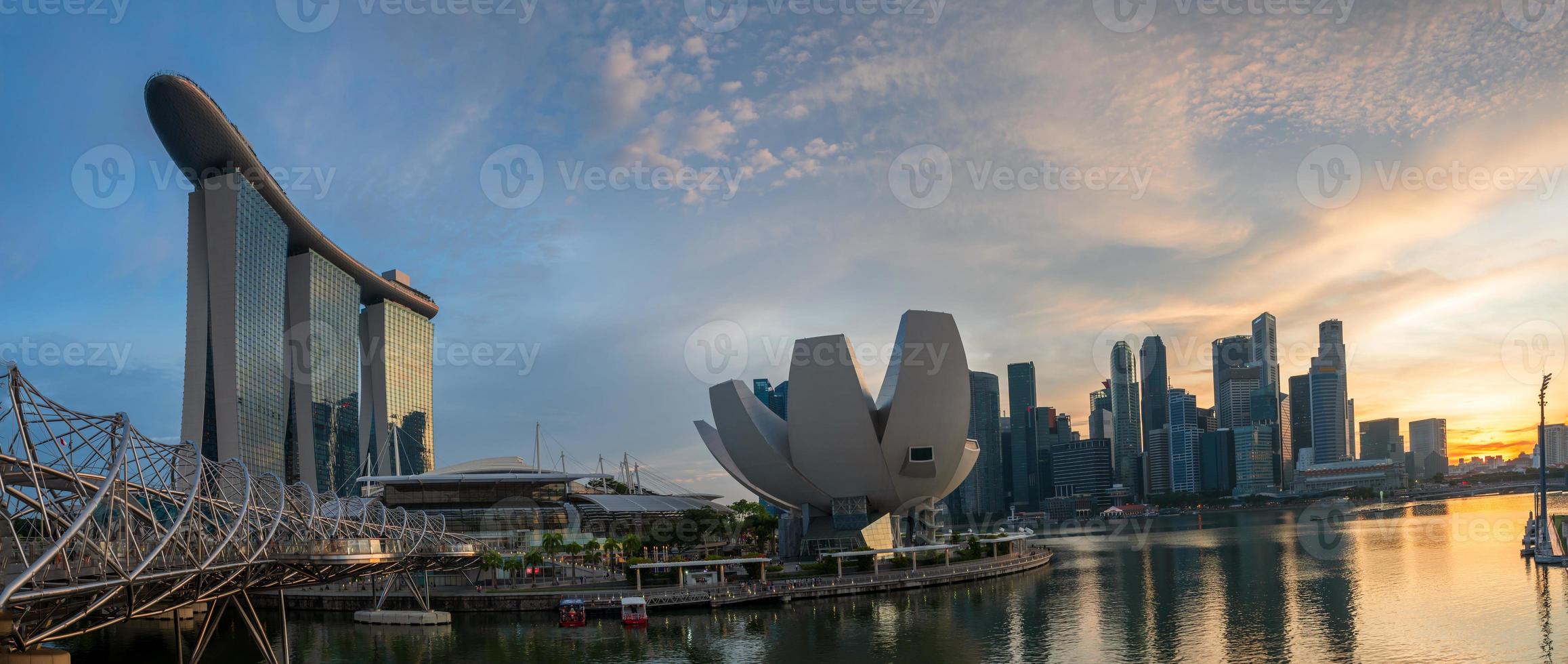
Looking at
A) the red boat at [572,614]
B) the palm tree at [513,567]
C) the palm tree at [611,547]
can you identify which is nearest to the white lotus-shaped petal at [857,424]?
the palm tree at [611,547]

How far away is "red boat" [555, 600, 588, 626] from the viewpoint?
152 ft

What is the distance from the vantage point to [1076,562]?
7419cm

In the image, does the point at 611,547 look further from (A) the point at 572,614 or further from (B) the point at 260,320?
(B) the point at 260,320

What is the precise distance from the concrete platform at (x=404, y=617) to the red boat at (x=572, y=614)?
6016 millimetres

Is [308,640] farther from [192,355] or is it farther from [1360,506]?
[1360,506]

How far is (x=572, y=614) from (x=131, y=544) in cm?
2440

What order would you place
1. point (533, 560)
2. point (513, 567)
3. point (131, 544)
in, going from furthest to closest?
1. point (513, 567)
2. point (533, 560)
3. point (131, 544)

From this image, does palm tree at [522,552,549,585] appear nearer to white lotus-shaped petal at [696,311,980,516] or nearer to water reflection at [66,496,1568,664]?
water reflection at [66,496,1568,664]

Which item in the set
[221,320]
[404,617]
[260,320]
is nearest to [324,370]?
[260,320]

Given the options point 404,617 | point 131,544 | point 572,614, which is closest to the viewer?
point 131,544

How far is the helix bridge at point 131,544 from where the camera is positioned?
20484mm

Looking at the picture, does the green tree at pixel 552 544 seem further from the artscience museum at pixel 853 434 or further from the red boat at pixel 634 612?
the red boat at pixel 634 612

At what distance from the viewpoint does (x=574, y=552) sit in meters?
64.3
